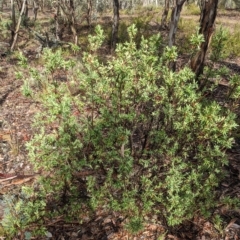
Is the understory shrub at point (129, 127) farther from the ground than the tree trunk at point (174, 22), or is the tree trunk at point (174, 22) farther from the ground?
the tree trunk at point (174, 22)

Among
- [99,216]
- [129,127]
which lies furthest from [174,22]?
[99,216]

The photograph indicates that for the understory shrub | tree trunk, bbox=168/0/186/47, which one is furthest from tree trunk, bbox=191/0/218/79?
the understory shrub

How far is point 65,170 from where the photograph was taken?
10.2 feet

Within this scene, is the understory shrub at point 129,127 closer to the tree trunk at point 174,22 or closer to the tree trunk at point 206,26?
the tree trunk at point 174,22

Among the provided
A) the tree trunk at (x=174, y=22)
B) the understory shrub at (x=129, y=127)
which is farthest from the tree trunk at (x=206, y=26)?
the understory shrub at (x=129, y=127)

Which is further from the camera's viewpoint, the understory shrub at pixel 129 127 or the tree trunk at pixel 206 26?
the tree trunk at pixel 206 26

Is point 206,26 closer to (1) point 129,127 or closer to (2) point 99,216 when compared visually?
(1) point 129,127

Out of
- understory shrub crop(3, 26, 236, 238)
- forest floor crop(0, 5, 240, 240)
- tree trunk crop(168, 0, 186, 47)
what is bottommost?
forest floor crop(0, 5, 240, 240)

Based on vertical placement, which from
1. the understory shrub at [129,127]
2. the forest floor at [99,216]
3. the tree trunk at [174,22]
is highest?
the tree trunk at [174,22]

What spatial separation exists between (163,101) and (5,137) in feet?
15.2

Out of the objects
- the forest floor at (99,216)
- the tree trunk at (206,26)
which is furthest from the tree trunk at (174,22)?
the forest floor at (99,216)

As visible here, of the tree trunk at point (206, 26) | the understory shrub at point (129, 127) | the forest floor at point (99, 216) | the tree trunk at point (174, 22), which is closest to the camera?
the understory shrub at point (129, 127)

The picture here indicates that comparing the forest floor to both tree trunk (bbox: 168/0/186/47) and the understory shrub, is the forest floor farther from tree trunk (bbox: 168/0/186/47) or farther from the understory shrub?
tree trunk (bbox: 168/0/186/47)

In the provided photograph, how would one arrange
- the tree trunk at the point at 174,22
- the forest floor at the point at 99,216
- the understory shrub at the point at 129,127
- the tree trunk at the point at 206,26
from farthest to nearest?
the tree trunk at the point at 206,26, the tree trunk at the point at 174,22, the forest floor at the point at 99,216, the understory shrub at the point at 129,127
